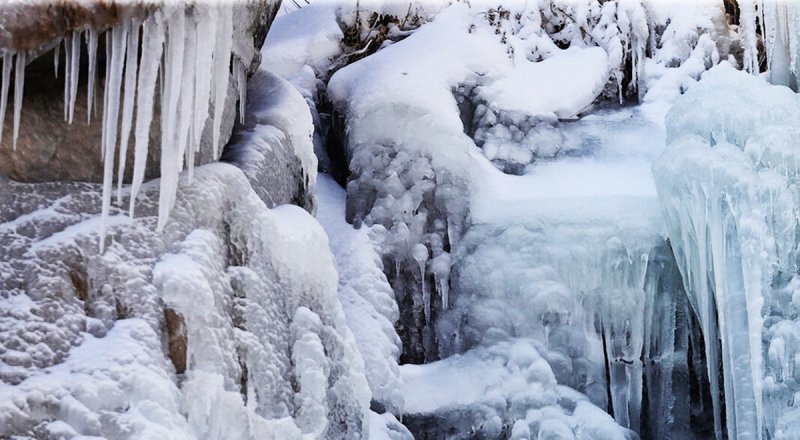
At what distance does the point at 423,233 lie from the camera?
490cm

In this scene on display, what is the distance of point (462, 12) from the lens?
5926mm

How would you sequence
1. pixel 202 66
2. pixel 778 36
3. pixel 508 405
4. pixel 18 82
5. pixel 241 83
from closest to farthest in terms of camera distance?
pixel 18 82
pixel 202 66
pixel 241 83
pixel 508 405
pixel 778 36

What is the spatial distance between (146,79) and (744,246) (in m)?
2.91

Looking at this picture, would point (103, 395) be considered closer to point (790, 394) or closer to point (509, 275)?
point (509, 275)

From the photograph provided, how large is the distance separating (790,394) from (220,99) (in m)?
2.86

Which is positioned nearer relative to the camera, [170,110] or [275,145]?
[170,110]

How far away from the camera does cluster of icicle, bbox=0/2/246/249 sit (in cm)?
243

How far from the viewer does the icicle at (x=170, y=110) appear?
2613 mm

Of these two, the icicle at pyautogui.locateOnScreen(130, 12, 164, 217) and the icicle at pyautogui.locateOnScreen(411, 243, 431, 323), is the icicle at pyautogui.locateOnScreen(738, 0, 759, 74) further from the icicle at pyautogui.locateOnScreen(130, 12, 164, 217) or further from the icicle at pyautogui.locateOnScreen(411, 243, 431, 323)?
the icicle at pyautogui.locateOnScreen(130, 12, 164, 217)

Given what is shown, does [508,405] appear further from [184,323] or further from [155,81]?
[155,81]

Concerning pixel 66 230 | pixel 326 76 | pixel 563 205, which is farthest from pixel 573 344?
pixel 66 230

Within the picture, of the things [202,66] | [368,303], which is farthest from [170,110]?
[368,303]

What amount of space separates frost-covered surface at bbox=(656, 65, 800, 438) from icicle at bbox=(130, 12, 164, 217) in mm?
2756

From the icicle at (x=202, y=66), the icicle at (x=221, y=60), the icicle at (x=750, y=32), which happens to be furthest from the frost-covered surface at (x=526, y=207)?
the icicle at (x=202, y=66)
